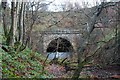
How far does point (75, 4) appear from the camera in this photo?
4254mm

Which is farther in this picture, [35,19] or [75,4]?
[35,19]

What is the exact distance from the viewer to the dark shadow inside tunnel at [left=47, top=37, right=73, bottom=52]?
538 cm

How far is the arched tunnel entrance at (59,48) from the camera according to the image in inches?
203

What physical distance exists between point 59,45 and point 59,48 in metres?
0.19

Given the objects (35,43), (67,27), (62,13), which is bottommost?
A: (35,43)

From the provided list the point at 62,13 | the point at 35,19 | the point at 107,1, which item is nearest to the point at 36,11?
the point at 35,19

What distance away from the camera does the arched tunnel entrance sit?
5.17m

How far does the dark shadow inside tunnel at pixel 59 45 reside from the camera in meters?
5.38

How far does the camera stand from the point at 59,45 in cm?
553

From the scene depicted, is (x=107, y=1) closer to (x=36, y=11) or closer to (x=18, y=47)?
(x=18, y=47)

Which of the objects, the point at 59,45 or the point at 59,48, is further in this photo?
the point at 59,45

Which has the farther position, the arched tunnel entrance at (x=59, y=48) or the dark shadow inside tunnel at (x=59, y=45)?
the dark shadow inside tunnel at (x=59, y=45)

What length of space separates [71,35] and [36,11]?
1149 millimetres

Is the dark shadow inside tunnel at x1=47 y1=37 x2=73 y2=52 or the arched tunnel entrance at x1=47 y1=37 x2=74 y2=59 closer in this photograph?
the arched tunnel entrance at x1=47 y1=37 x2=74 y2=59
